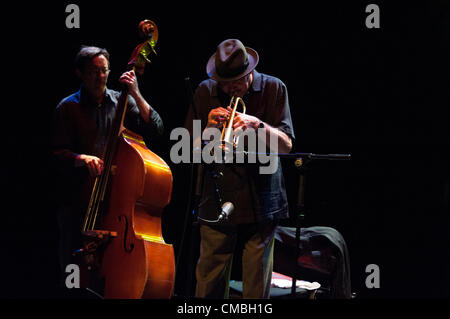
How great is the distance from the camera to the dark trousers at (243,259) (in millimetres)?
2506

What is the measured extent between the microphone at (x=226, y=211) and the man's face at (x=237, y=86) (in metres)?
0.68

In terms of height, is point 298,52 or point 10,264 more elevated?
point 298,52

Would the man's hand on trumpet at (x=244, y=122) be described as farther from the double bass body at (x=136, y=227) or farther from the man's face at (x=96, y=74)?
the man's face at (x=96, y=74)

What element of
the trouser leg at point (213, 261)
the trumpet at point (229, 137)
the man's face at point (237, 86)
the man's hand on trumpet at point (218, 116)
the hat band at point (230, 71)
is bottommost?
the trouser leg at point (213, 261)

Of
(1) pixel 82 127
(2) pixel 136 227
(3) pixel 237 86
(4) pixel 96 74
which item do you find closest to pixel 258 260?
(2) pixel 136 227

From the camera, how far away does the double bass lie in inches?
96.3

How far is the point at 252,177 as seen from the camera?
2576mm

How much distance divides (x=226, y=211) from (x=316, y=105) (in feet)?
6.82

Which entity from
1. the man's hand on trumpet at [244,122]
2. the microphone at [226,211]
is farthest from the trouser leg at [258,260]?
the man's hand on trumpet at [244,122]

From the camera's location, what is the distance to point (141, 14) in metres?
3.96

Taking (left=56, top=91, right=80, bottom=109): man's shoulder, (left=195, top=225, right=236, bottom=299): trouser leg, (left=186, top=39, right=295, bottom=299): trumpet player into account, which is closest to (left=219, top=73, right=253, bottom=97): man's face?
(left=186, top=39, right=295, bottom=299): trumpet player
